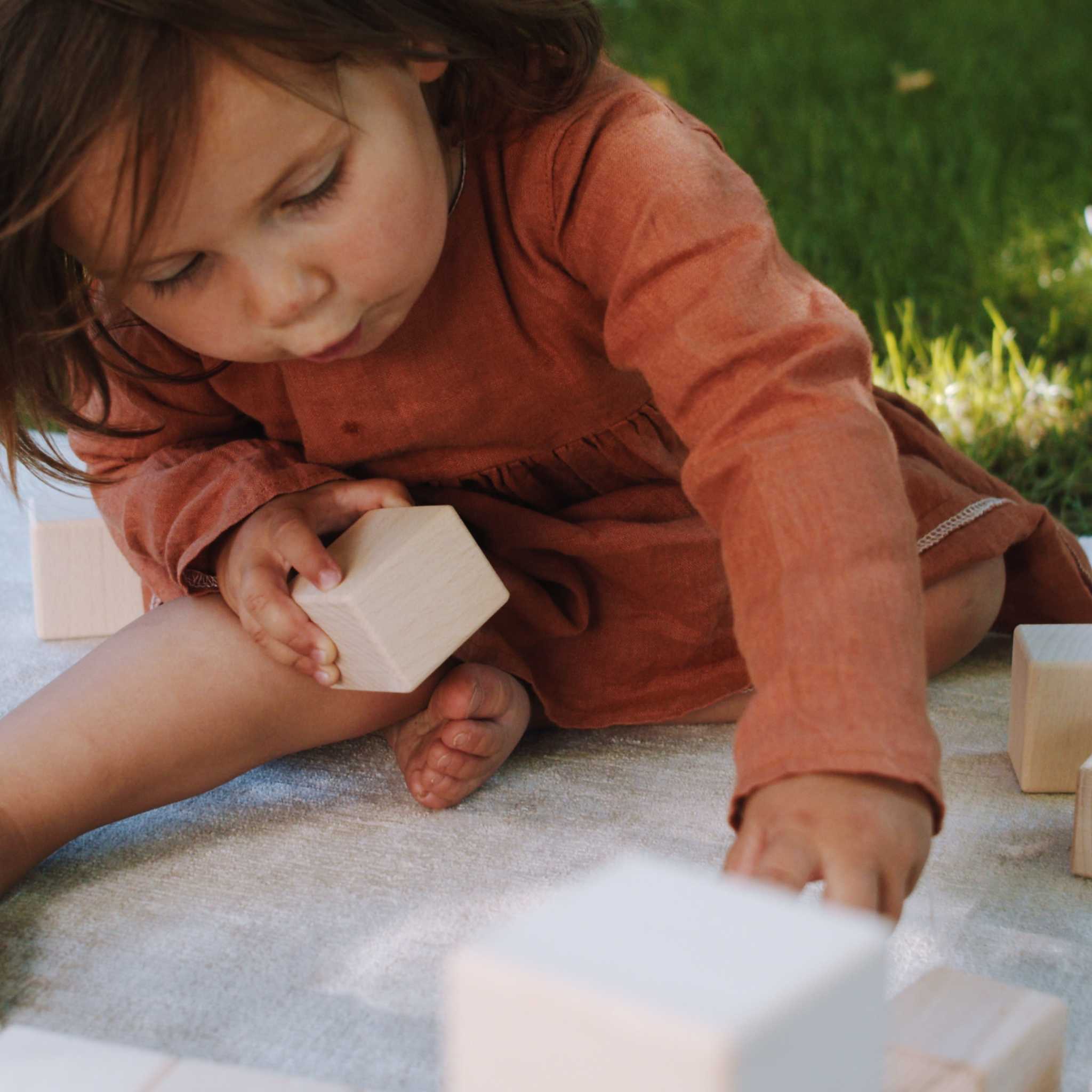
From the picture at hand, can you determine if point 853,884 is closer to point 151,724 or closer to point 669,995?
point 669,995

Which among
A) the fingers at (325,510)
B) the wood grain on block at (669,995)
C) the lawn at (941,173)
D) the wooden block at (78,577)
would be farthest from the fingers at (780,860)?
A: the wooden block at (78,577)

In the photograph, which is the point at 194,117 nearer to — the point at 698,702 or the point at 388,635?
the point at 388,635

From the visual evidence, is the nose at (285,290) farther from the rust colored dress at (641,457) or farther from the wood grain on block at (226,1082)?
the wood grain on block at (226,1082)

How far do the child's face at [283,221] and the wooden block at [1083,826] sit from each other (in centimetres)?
49

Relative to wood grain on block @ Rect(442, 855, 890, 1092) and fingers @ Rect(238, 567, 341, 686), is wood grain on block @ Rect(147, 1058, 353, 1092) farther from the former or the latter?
fingers @ Rect(238, 567, 341, 686)

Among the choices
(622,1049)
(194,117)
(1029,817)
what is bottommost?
(1029,817)

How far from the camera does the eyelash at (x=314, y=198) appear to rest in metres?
0.79

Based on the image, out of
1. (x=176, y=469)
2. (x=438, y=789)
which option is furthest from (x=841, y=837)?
(x=176, y=469)

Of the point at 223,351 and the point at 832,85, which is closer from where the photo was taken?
the point at 223,351

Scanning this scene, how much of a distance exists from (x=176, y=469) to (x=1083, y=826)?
0.67 metres

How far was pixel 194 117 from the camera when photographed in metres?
0.76

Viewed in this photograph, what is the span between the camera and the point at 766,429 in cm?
74

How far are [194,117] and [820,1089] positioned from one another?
0.55 meters

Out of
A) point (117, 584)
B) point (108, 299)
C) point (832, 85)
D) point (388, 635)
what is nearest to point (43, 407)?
point (108, 299)
